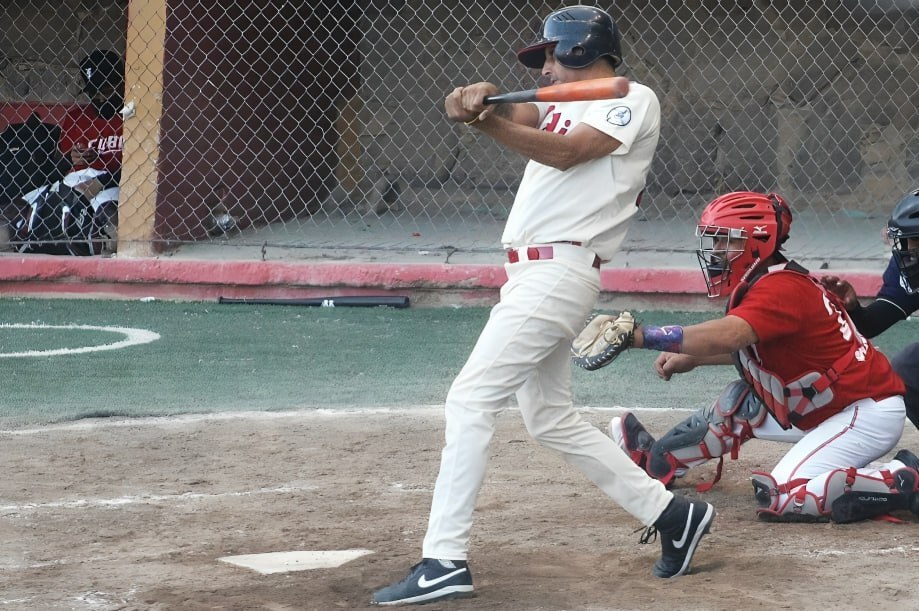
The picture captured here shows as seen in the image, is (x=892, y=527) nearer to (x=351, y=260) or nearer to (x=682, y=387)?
(x=682, y=387)

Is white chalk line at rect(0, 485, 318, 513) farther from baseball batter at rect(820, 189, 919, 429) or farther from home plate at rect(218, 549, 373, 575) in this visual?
baseball batter at rect(820, 189, 919, 429)

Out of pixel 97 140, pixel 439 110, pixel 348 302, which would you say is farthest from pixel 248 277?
pixel 439 110

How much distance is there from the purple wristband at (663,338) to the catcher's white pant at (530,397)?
18 centimetres

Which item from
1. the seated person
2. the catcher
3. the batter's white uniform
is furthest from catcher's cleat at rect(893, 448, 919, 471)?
the seated person

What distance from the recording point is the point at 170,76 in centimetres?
896

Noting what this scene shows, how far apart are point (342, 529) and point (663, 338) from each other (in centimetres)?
115

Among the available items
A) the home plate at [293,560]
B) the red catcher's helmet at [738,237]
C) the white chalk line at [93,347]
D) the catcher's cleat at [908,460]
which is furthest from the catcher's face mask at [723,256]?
the white chalk line at [93,347]

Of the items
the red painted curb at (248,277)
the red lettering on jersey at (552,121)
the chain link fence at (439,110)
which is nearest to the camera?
the red lettering on jersey at (552,121)

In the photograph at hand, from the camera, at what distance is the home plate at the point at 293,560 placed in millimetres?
3516

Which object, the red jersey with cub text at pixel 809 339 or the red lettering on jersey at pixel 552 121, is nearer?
the red lettering on jersey at pixel 552 121

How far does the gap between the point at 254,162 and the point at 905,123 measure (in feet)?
16.6

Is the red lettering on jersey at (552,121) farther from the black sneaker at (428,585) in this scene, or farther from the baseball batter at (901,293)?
the baseball batter at (901,293)

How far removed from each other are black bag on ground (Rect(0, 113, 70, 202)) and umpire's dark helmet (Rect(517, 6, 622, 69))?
23.5 ft

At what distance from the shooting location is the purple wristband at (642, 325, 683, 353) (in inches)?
136
